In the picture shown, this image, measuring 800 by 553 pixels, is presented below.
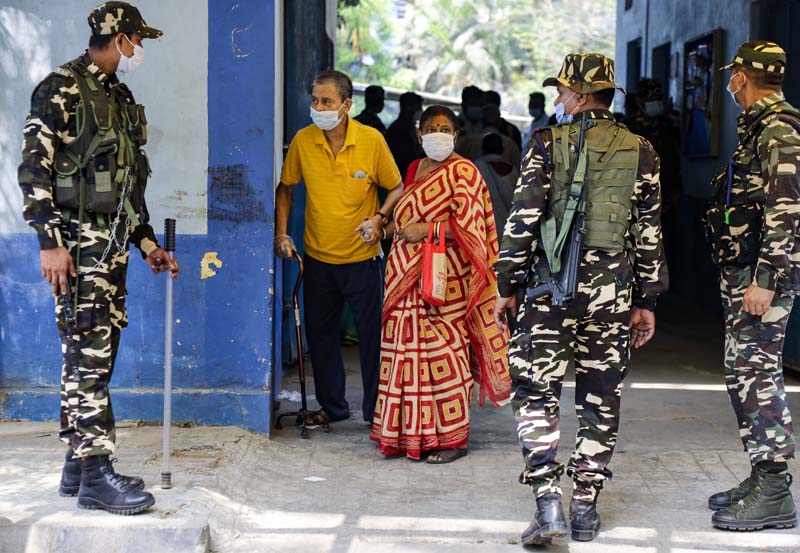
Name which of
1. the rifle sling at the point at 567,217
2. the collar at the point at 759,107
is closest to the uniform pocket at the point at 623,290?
the rifle sling at the point at 567,217

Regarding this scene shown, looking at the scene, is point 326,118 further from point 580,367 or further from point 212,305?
point 580,367

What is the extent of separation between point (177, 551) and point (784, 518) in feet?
7.81

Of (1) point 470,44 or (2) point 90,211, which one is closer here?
(2) point 90,211

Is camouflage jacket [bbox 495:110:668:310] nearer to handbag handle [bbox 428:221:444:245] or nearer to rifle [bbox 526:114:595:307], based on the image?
rifle [bbox 526:114:595:307]

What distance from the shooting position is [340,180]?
5.55m

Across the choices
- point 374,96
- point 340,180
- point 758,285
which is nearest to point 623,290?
point 758,285

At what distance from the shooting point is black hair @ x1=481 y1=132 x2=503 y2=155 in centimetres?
793

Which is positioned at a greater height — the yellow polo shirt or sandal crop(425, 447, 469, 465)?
the yellow polo shirt

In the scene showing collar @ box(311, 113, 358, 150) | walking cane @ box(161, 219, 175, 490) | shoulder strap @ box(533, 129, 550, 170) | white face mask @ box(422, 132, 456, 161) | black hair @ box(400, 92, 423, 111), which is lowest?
walking cane @ box(161, 219, 175, 490)

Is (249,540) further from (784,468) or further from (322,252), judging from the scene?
(784,468)

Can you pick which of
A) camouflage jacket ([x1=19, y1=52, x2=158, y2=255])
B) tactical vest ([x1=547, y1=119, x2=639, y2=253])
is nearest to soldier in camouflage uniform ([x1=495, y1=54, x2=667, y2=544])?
tactical vest ([x1=547, y1=119, x2=639, y2=253])

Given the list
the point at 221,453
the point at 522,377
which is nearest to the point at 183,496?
the point at 221,453

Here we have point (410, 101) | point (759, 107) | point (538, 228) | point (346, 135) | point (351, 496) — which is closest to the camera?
point (538, 228)

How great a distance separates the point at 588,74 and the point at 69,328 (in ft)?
7.19
